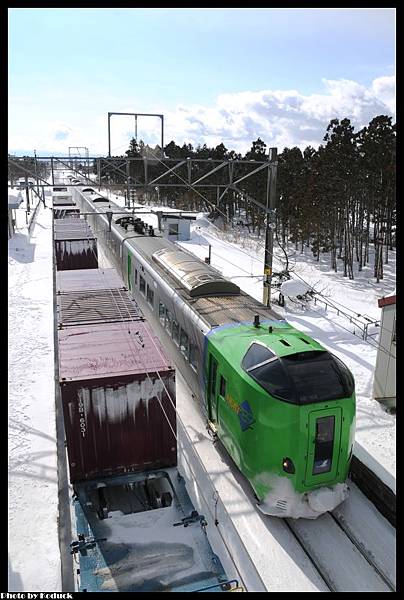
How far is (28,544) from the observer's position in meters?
7.89

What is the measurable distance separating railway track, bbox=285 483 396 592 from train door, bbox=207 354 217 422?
2.56 metres

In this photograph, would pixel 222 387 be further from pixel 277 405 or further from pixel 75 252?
pixel 75 252

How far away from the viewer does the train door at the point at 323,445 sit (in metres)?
7.97

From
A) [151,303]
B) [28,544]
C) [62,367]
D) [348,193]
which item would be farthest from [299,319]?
[348,193]

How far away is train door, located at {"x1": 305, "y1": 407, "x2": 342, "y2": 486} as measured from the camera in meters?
7.97

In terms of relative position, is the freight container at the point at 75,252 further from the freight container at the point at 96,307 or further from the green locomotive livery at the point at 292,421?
the green locomotive livery at the point at 292,421

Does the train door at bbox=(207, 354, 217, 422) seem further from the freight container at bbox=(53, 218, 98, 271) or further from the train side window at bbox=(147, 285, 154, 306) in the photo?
the freight container at bbox=(53, 218, 98, 271)

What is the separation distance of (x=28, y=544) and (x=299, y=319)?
555 inches

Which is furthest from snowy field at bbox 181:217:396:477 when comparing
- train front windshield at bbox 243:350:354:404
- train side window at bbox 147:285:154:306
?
train side window at bbox 147:285:154:306

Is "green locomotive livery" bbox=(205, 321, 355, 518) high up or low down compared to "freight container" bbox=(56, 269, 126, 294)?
down

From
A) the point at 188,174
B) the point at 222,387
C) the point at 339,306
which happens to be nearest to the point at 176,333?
the point at 222,387

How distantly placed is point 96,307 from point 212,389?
4.13 metres

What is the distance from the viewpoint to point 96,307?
1239 cm

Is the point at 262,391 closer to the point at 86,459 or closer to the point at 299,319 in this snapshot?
the point at 86,459
